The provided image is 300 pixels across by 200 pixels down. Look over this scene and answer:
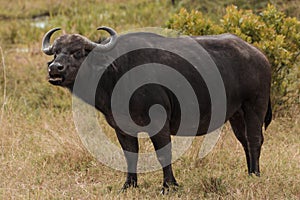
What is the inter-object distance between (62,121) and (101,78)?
2567mm

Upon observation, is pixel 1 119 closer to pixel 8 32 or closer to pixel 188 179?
pixel 188 179

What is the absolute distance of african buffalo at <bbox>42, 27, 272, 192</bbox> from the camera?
15.7ft

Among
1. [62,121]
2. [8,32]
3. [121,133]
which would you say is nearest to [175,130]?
[121,133]

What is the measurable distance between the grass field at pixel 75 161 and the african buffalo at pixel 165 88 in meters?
0.26

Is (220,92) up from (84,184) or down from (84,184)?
up

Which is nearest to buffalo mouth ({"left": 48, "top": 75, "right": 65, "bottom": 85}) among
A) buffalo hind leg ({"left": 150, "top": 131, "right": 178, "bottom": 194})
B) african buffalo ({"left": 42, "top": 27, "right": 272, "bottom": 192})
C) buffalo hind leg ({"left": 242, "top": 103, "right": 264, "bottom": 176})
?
african buffalo ({"left": 42, "top": 27, "right": 272, "bottom": 192})

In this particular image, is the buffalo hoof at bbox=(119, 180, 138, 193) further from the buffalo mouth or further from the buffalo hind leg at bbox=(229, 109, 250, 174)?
the buffalo mouth

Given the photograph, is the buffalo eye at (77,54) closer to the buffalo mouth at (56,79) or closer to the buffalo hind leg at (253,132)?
the buffalo mouth at (56,79)

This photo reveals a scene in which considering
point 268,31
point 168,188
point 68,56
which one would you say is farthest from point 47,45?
point 268,31

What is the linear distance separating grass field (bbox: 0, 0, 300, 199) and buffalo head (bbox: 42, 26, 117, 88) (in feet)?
3.33

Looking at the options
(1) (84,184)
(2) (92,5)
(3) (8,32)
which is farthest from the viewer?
(2) (92,5)

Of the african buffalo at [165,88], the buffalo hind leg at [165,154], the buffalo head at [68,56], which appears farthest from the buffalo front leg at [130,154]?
the buffalo head at [68,56]

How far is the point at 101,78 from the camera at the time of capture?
16.2 feet

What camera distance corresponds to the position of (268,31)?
6789 mm
